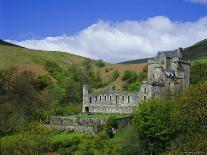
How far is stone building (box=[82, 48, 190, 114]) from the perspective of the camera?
280 feet

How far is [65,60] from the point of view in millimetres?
191875

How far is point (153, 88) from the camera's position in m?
84.8

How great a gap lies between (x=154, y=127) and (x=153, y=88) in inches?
663

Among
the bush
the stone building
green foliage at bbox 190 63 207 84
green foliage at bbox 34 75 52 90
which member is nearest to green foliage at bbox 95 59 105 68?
green foliage at bbox 34 75 52 90

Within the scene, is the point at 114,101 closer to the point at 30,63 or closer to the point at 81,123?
the point at 81,123

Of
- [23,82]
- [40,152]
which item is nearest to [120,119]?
[40,152]

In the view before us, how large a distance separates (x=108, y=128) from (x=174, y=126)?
11975 mm

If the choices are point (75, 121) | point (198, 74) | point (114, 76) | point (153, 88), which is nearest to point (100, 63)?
point (114, 76)

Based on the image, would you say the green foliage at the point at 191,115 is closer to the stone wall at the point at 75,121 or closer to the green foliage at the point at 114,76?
the stone wall at the point at 75,121

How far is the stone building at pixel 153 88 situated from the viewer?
85375mm

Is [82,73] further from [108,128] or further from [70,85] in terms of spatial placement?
[108,128]

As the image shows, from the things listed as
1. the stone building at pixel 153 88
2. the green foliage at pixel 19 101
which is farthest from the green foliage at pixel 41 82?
the stone building at pixel 153 88

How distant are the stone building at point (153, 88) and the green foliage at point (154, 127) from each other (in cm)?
1378

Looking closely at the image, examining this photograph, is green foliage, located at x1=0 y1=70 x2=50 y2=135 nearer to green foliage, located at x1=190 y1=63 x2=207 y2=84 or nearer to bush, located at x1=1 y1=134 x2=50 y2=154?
bush, located at x1=1 y1=134 x2=50 y2=154
